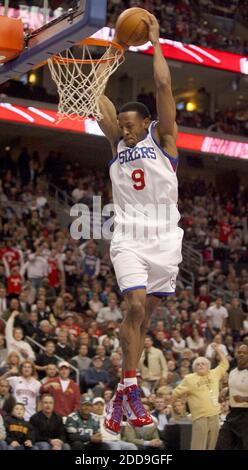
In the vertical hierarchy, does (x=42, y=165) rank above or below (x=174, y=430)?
above

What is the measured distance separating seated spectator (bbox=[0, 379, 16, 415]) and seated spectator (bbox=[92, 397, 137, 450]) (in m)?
1.11

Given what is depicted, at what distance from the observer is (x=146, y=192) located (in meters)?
6.19

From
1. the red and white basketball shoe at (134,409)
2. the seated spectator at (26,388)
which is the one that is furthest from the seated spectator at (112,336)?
the red and white basketball shoe at (134,409)

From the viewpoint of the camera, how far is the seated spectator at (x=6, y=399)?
1106 centimetres

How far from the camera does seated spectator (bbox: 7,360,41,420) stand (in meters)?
11.7

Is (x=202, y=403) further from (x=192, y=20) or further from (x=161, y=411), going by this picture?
(x=192, y=20)

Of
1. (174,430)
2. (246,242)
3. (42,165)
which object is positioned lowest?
(174,430)

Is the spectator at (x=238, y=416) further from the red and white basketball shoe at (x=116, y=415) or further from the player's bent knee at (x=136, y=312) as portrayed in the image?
the player's bent knee at (x=136, y=312)

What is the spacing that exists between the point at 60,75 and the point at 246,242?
1838cm

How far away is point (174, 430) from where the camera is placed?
11570mm

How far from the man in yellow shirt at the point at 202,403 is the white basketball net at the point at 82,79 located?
5689 millimetres

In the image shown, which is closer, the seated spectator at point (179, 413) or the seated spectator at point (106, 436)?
the seated spectator at point (106, 436)

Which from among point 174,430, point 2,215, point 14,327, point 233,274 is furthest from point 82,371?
point 233,274
